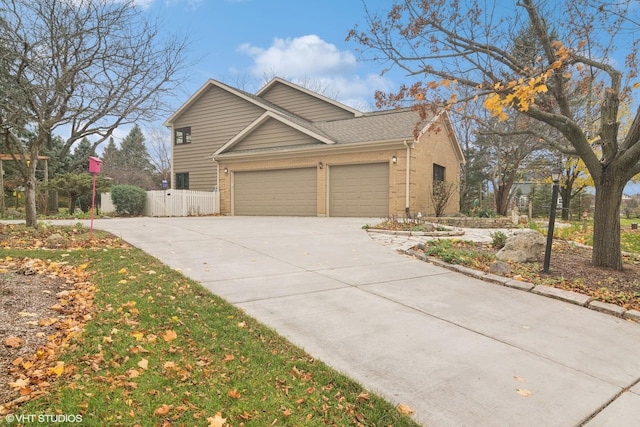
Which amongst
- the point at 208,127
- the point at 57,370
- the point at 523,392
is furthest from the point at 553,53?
the point at 208,127

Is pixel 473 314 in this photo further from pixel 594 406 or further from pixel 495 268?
pixel 495 268

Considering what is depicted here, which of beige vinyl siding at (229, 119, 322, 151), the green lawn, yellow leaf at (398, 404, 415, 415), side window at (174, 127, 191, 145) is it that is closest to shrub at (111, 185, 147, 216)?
beige vinyl siding at (229, 119, 322, 151)

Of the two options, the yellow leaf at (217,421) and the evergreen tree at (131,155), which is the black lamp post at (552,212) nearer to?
the yellow leaf at (217,421)

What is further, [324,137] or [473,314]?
[324,137]

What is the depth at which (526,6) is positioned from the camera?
572 cm

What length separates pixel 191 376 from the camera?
2.42 m

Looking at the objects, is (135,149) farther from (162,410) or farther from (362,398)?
(362,398)

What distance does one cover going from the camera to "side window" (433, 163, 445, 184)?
54.7 ft

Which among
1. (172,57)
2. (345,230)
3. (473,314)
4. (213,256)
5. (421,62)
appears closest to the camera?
(473,314)

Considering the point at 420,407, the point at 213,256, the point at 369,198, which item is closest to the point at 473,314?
the point at 420,407

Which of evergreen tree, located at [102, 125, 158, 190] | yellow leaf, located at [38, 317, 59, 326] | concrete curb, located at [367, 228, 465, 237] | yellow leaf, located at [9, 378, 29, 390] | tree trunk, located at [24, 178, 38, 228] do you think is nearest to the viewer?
yellow leaf, located at [9, 378, 29, 390]

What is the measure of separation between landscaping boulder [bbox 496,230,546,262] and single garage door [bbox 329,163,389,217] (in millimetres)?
7431

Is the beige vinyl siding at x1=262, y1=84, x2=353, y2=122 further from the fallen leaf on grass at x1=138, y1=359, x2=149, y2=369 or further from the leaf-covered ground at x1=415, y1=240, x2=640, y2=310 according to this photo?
the fallen leaf on grass at x1=138, y1=359, x2=149, y2=369

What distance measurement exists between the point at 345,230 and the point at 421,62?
15.4 feet
